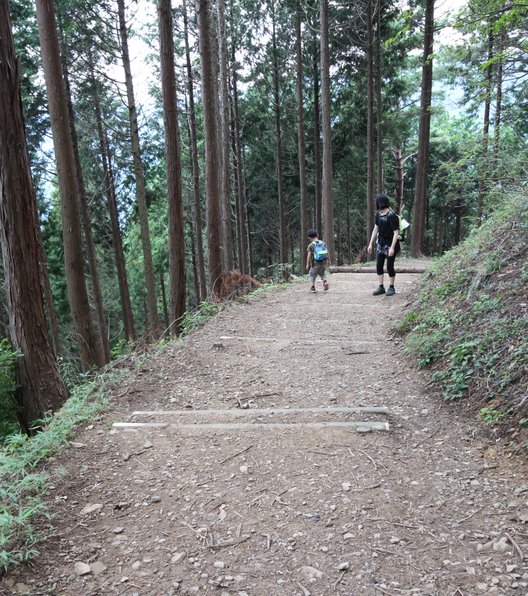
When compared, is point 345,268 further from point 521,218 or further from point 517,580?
point 517,580

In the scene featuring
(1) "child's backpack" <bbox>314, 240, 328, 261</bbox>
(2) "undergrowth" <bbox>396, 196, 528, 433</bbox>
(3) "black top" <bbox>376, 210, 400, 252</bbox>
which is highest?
(3) "black top" <bbox>376, 210, 400, 252</bbox>

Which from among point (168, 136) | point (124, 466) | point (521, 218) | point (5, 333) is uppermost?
point (168, 136)

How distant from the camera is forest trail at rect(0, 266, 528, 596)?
2.14m

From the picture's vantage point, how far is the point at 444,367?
4.23m

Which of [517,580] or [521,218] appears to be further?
[521,218]

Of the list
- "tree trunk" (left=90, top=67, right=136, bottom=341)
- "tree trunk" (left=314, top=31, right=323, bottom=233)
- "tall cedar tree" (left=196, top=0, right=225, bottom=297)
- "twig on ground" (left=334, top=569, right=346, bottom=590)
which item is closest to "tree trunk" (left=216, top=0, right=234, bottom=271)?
"tall cedar tree" (left=196, top=0, right=225, bottom=297)

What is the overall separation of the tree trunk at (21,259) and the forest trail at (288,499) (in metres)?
2.02

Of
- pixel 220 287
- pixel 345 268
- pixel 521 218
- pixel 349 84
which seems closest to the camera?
pixel 521 218

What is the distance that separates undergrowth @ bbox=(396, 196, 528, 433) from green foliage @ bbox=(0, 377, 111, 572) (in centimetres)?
330

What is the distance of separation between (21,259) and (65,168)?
4061 mm

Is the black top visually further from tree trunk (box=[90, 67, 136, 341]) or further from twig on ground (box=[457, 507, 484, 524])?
tree trunk (box=[90, 67, 136, 341])

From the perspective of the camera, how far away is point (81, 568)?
7.47 feet

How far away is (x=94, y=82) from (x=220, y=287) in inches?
412

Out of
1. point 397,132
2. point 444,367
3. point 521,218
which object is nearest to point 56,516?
point 444,367
